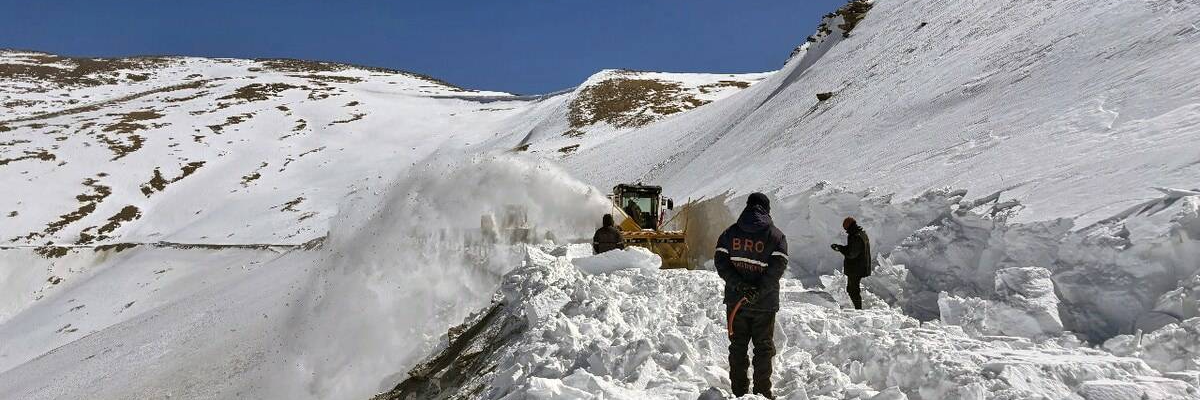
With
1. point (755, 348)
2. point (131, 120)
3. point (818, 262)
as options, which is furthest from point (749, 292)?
point (131, 120)

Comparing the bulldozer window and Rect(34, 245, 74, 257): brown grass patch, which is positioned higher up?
the bulldozer window

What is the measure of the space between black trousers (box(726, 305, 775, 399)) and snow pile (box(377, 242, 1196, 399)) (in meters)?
0.22

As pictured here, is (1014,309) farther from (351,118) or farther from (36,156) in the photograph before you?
(351,118)

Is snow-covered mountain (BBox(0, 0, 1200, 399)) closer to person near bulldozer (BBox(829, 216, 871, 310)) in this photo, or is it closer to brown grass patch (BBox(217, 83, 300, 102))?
person near bulldozer (BBox(829, 216, 871, 310))

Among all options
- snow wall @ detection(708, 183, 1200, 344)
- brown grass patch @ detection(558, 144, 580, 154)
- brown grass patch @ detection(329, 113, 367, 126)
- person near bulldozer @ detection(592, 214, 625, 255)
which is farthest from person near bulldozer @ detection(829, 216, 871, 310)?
brown grass patch @ detection(329, 113, 367, 126)

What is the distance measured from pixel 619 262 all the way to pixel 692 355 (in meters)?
3.41

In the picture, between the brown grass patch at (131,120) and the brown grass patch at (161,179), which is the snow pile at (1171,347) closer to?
the brown grass patch at (161,179)

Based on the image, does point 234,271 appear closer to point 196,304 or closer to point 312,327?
point 196,304

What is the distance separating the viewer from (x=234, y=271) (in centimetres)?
2884

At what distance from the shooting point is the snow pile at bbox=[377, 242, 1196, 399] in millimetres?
4320

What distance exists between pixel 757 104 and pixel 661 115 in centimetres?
1853

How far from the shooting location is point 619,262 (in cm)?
888

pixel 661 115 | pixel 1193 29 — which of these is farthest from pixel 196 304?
pixel 661 115

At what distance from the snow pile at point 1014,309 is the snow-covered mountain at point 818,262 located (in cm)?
2
